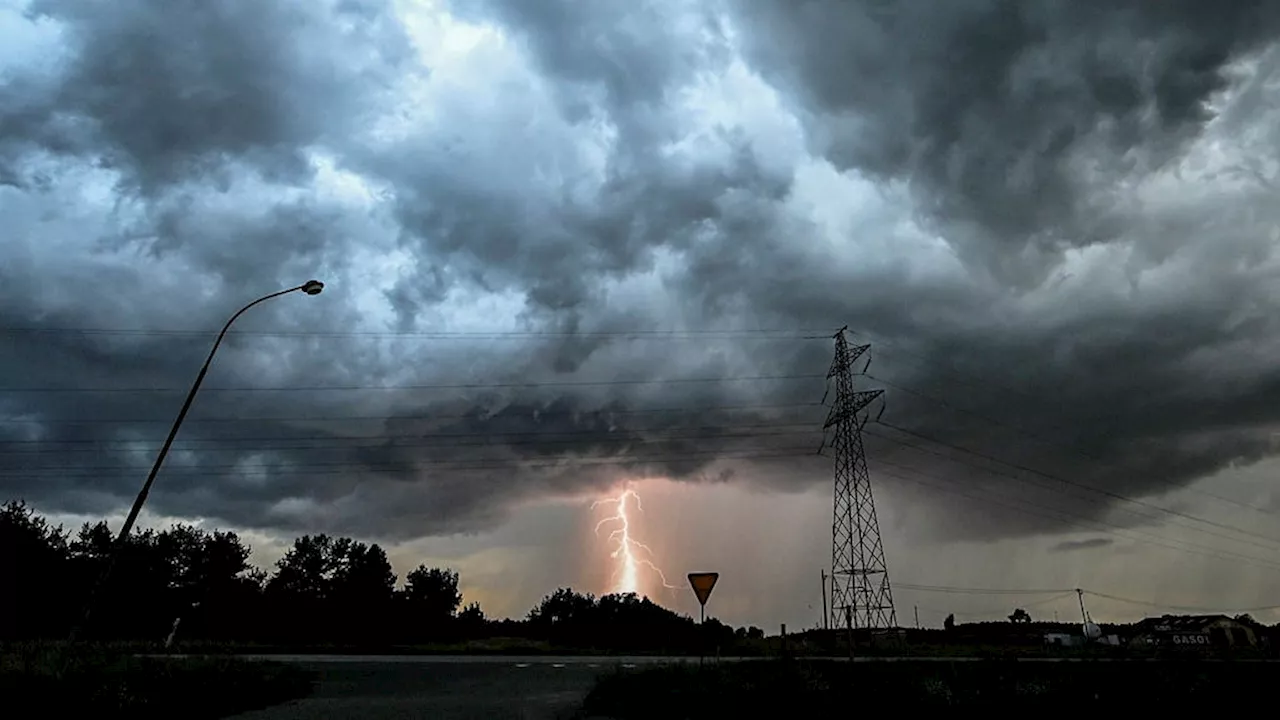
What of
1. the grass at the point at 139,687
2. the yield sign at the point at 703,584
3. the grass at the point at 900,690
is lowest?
the grass at the point at 139,687

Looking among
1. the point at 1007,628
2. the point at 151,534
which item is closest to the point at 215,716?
the point at 151,534

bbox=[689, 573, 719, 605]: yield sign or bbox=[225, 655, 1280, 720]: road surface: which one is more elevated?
bbox=[689, 573, 719, 605]: yield sign

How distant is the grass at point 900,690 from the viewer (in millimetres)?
18641

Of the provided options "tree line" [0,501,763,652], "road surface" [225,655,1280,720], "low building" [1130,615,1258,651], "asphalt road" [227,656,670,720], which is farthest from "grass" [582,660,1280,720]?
"low building" [1130,615,1258,651]

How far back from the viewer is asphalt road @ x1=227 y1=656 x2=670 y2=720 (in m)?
18.8

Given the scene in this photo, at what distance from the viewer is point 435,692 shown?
966 inches

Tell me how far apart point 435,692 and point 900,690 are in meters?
13.0

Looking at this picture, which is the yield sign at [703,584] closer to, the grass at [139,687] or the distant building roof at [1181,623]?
the grass at [139,687]

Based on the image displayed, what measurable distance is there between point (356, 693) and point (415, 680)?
4.88 meters

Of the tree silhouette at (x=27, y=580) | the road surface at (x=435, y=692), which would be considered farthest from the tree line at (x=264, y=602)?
the road surface at (x=435, y=692)

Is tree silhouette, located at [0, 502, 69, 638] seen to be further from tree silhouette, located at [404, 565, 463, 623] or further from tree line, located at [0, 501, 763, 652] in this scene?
tree silhouette, located at [404, 565, 463, 623]

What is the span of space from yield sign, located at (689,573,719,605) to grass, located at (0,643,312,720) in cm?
1111

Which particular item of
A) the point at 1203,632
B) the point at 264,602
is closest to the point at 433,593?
the point at 264,602

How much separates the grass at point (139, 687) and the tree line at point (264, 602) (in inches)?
2025
